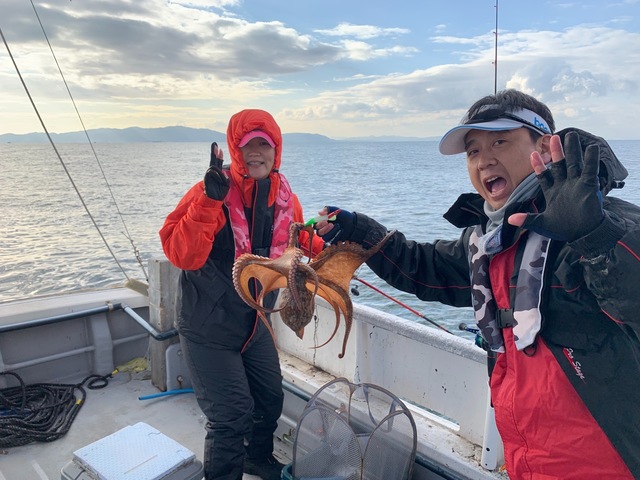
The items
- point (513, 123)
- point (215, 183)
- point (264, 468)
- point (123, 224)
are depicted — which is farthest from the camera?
point (123, 224)

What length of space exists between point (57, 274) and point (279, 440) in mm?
15700

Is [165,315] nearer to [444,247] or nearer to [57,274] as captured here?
[444,247]

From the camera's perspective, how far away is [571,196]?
1711 millimetres

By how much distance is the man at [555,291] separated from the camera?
1689 millimetres

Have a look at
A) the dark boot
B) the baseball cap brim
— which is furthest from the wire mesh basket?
the baseball cap brim

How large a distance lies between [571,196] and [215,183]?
2.17 m

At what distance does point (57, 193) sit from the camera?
38156mm

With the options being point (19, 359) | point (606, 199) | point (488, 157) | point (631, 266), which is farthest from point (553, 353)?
point (19, 359)

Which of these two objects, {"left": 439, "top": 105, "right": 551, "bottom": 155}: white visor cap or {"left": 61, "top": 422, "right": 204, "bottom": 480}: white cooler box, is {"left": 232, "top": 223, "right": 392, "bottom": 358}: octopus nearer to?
{"left": 439, "top": 105, "right": 551, "bottom": 155}: white visor cap

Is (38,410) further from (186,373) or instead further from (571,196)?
(571,196)

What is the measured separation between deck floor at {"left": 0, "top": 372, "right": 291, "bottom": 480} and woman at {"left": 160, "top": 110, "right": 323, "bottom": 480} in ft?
2.75

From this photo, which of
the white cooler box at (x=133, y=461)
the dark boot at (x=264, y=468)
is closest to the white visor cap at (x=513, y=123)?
the white cooler box at (x=133, y=461)

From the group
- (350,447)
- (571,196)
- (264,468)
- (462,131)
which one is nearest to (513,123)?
(462,131)

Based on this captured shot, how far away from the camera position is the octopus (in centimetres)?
241
